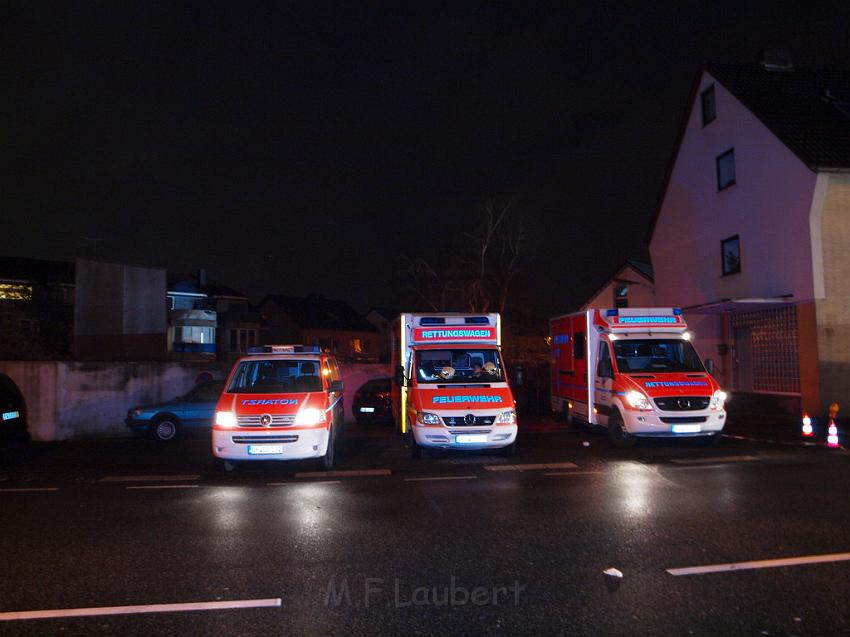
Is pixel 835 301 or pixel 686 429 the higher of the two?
pixel 835 301

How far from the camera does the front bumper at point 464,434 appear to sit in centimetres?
1151

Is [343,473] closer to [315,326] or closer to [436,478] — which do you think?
[436,478]

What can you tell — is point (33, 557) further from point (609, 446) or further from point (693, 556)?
point (609, 446)

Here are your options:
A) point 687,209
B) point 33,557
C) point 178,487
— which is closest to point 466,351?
point 178,487

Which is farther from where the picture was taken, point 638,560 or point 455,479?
point 455,479

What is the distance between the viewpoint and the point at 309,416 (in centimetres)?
1079

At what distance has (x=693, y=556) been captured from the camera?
6.07 metres

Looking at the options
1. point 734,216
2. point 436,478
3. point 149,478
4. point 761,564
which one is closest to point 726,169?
point 734,216

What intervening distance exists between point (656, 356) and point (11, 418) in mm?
11948

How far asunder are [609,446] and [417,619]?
9.90 m

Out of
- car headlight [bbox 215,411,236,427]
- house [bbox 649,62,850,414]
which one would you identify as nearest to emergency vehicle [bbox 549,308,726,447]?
house [bbox 649,62,850,414]

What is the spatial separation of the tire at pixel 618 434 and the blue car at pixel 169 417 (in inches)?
349

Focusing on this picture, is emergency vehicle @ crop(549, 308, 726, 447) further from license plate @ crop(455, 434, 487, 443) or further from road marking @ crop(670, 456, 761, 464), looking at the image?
license plate @ crop(455, 434, 487, 443)

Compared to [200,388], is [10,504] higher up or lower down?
lower down
